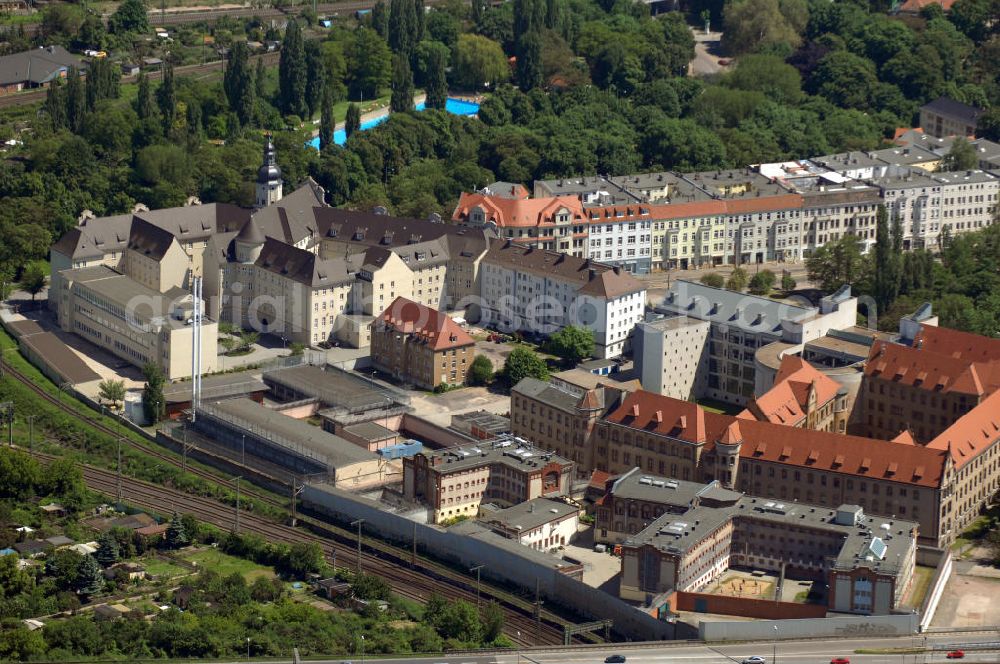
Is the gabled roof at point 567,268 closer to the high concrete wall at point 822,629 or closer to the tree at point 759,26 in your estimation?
the high concrete wall at point 822,629

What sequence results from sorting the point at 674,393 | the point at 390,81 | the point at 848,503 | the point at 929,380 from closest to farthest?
the point at 848,503
the point at 929,380
the point at 674,393
the point at 390,81

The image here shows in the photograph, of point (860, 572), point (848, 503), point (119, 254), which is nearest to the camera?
point (860, 572)

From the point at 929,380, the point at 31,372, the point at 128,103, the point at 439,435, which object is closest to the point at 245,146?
the point at 128,103

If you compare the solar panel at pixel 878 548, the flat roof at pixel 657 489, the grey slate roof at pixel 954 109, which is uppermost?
the grey slate roof at pixel 954 109

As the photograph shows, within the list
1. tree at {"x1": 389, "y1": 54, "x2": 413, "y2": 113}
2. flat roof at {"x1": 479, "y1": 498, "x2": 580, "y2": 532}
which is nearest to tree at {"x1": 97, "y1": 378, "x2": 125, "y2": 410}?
flat roof at {"x1": 479, "y1": 498, "x2": 580, "y2": 532}

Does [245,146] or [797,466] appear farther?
[245,146]

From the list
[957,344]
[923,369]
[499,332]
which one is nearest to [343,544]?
[499,332]

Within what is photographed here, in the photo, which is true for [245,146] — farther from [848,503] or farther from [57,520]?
[848,503]

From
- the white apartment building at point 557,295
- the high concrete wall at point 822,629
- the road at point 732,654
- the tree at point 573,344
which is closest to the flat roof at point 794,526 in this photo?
the high concrete wall at point 822,629
